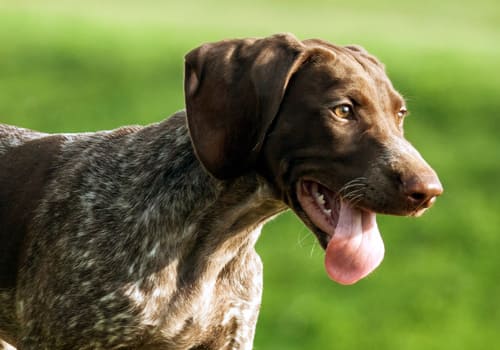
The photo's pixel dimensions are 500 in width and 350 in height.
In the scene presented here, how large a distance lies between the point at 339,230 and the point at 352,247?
10 centimetres

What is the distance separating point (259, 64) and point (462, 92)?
1591cm

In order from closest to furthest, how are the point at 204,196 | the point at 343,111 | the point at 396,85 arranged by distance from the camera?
the point at 343,111 < the point at 204,196 < the point at 396,85

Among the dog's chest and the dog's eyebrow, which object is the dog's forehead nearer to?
the dog's eyebrow

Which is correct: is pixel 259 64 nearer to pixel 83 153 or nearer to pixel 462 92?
pixel 83 153

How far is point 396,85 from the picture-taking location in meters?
21.2

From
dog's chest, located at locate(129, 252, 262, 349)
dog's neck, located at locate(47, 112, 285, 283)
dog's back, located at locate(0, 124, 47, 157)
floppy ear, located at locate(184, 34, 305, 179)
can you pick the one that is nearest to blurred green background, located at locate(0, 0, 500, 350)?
dog's chest, located at locate(129, 252, 262, 349)

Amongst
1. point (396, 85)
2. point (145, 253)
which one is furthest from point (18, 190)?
point (396, 85)

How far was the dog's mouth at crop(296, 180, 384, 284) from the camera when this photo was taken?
5.70 meters

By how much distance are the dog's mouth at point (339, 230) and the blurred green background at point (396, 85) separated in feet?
2.11

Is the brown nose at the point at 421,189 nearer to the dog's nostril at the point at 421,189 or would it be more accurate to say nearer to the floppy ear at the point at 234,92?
the dog's nostril at the point at 421,189

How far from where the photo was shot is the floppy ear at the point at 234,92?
221 inches

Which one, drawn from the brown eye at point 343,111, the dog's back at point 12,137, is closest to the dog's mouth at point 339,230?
the brown eye at point 343,111

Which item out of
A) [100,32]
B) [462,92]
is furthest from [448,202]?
[100,32]

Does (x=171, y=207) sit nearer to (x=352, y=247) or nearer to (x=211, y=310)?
(x=211, y=310)
